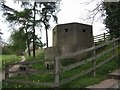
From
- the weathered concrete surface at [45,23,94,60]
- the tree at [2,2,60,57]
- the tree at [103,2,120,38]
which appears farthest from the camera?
the tree at [2,2,60,57]

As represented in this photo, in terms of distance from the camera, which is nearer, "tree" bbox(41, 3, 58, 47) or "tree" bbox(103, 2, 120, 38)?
"tree" bbox(103, 2, 120, 38)

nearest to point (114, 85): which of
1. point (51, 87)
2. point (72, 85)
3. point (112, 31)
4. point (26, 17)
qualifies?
point (72, 85)

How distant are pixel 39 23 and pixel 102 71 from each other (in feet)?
68.0

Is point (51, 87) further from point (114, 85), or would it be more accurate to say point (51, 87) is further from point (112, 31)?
point (112, 31)

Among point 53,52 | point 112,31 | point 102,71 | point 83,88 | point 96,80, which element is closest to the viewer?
point 83,88

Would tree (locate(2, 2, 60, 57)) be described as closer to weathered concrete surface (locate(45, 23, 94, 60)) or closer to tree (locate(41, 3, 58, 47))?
tree (locate(41, 3, 58, 47))

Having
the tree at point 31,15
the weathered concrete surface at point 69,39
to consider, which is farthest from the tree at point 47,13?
the weathered concrete surface at point 69,39

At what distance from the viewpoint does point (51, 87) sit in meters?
7.07

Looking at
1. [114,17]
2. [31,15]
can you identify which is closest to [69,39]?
[114,17]

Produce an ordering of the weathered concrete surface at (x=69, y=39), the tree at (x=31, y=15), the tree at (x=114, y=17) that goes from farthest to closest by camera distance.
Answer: the tree at (x=31, y=15), the weathered concrete surface at (x=69, y=39), the tree at (x=114, y=17)

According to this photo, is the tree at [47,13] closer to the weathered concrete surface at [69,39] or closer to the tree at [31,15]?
the tree at [31,15]

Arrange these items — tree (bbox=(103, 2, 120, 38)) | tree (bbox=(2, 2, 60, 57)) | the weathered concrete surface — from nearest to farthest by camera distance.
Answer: tree (bbox=(103, 2, 120, 38)) < the weathered concrete surface < tree (bbox=(2, 2, 60, 57))

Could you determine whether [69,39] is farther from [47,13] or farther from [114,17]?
[47,13]

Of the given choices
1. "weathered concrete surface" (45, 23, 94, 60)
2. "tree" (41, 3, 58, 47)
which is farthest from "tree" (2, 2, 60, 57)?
"weathered concrete surface" (45, 23, 94, 60)
